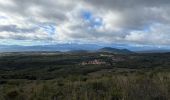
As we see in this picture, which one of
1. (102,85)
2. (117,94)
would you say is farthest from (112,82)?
(117,94)

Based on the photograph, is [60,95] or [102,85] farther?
[102,85]

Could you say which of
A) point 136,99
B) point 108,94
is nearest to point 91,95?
point 108,94

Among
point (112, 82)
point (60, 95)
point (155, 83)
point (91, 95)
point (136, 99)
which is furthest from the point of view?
point (112, 82)

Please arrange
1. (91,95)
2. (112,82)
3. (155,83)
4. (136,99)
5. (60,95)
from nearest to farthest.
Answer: (136,99), (91,95), (60,95), (155,83), (112,82)

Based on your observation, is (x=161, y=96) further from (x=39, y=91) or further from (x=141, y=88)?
(x=39, y=91)

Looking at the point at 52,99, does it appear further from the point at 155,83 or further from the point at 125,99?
the point at 155,83

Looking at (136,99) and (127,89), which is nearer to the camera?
(136,99)

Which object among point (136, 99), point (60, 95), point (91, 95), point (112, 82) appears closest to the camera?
point (136, 99)
